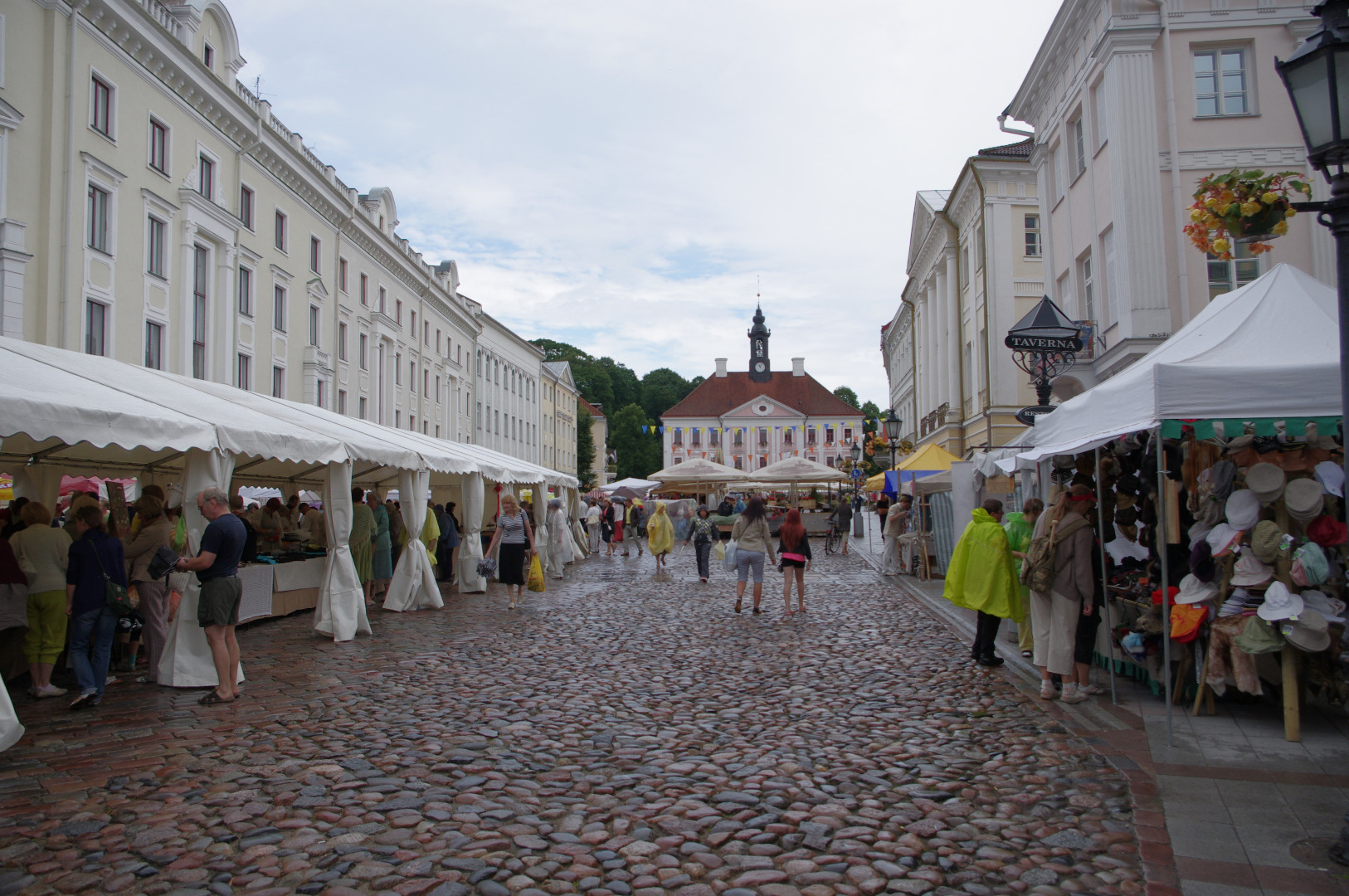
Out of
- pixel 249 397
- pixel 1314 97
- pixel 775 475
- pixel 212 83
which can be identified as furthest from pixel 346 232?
pixel 1314 97

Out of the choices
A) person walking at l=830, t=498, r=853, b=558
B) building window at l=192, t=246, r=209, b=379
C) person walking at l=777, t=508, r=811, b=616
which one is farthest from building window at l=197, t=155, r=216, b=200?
person walking at l=777, t=508, r=811, b=616

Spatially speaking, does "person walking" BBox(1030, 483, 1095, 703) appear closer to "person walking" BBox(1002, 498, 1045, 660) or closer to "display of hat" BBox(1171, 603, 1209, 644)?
"display of hat" BBox(1171, 603, 1209, 644)

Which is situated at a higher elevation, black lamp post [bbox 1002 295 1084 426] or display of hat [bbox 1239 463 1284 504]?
black lamp post [bbox 1002 295 1084 426]

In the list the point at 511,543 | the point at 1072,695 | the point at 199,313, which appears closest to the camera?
the point at 1072,695

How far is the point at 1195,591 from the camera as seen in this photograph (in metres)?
6.80

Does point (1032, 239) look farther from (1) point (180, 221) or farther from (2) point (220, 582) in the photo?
(2) point (220, 582)

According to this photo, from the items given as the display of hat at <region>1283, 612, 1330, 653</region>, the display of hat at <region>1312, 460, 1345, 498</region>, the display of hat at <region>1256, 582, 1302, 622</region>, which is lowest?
the display of hat at <region>1283, 612, 1330, 653</region>

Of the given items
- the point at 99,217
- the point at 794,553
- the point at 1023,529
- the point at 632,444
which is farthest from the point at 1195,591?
the point at 632,444

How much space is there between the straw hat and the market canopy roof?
2.62 feet

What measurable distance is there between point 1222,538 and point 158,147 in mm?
26979

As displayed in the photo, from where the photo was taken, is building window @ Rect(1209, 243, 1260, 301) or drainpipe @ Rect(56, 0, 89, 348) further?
drainpipe @ Rect(56, 0, 89, 348)

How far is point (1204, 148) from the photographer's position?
55.4 ft

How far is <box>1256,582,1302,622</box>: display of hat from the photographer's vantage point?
618 cm

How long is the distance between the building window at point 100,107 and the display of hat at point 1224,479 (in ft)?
79.4
